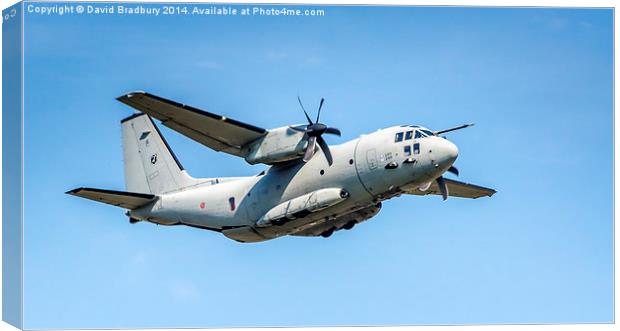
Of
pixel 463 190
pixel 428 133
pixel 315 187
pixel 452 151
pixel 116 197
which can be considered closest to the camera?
pixel 452 151

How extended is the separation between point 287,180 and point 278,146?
1060 millimetres

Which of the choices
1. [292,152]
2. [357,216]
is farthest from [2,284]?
[357,216]

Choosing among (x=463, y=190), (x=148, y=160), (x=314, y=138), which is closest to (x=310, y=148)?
(x=314, y=138)

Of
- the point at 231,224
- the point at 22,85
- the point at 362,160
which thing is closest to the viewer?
the point at 22,85

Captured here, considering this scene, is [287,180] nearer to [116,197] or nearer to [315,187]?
[315,187]

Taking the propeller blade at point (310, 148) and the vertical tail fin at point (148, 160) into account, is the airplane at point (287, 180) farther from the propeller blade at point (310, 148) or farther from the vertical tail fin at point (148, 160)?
the vertical tail fin at point (148, 160)

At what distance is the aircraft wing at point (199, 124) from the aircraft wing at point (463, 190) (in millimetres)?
6599

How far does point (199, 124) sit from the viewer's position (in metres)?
26.9

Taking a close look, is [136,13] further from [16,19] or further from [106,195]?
[106,195]

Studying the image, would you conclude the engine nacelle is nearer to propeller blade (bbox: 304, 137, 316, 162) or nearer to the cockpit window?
propeller blade (bbox: 304, 137, 316, 162)

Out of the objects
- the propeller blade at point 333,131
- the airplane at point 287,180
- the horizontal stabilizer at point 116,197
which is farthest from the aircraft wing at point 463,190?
the horizontal stabilizer at point 116,197

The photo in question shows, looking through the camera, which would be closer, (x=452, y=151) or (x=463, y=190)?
(x=452, y=151)

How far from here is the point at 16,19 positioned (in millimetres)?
24297

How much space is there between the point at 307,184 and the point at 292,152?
0.97 meters
